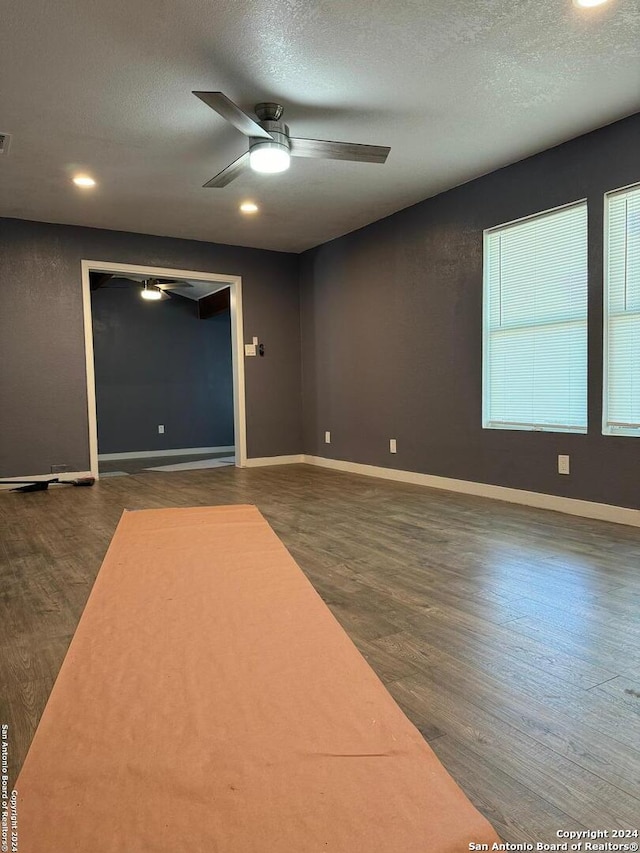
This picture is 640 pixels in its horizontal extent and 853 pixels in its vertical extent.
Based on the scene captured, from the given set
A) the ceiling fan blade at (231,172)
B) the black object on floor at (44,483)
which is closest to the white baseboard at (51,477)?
the black object on floor at (44,483)

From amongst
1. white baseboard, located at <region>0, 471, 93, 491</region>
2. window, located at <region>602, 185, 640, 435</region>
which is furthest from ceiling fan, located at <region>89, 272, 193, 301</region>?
window, located at <region>602, 185, 640, 435</region>

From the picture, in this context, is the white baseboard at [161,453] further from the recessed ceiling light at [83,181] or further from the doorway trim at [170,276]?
the recessed ceiling light at [83,181]

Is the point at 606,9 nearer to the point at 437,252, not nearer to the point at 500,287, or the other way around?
the point at 500,287

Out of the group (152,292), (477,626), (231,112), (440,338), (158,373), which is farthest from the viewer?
(158,373)

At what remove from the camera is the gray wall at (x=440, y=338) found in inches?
141

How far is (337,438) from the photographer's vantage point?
6.33m

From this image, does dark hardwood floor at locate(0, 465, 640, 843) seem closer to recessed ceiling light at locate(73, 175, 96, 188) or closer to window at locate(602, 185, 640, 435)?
window at locate(602, 185, 640, 435)

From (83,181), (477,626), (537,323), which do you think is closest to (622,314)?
(537,323)

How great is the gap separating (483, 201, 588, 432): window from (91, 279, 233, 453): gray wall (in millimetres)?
5467

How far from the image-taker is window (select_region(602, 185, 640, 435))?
3.38 m

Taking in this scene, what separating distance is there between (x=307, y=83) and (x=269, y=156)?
17.1 inches

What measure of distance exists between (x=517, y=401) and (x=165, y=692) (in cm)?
348

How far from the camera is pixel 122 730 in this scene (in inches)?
53.0

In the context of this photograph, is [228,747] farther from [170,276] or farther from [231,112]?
[170,276]
